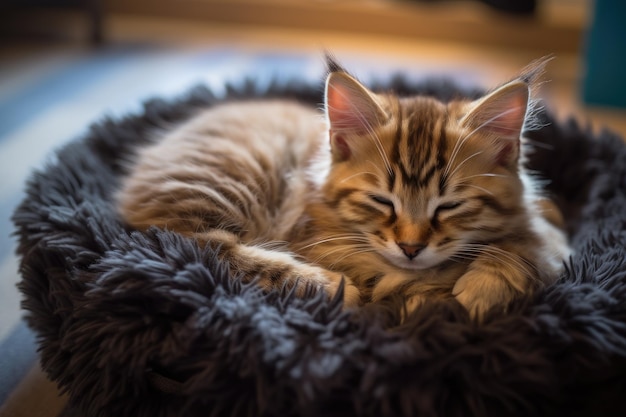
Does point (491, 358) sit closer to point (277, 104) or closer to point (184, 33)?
point (277, 104)

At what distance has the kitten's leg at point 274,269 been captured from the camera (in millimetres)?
1348

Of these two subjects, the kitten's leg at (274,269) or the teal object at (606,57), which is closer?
the kitten's leg at (274,269)

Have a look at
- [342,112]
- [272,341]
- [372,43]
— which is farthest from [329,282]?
[372,43]

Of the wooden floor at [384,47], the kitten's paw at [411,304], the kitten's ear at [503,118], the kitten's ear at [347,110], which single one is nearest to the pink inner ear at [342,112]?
the kitten's ear at [347,110]

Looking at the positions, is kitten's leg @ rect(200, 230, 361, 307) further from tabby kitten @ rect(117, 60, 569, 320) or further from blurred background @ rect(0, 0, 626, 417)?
→ blurred background @ rect(0, 0, 626, 417)

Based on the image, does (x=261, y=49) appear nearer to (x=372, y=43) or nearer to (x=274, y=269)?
(x=372, y=43)

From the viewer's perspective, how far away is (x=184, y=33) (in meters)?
3.70

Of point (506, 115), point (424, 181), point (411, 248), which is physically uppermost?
point (506, 115)

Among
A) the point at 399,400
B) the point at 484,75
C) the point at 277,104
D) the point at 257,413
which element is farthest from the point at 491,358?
the point at 484,75

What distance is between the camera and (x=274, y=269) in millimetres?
1392

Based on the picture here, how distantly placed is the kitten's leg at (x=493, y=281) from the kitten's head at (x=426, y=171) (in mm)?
49

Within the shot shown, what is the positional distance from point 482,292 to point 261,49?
2.53 meters

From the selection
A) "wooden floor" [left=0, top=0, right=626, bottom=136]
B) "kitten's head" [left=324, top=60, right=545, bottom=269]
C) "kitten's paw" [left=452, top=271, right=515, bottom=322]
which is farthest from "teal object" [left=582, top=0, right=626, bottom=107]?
"kitten's paw" [left=452, top=271, right=515, bottom=322]

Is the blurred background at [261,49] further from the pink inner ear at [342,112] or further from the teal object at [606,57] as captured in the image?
the pink inner ear at [342,112]
